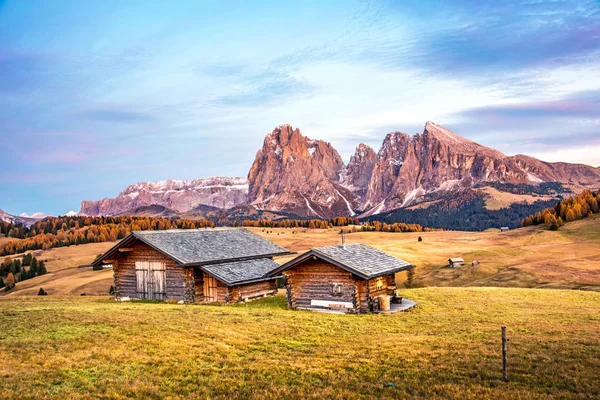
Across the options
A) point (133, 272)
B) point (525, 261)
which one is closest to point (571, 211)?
point (525, 261)

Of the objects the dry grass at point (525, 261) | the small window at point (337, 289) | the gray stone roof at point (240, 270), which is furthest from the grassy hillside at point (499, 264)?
the small window at point (337, 289)

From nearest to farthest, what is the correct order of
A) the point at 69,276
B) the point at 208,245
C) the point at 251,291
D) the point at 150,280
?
the point at 251,291, the point at 150,280, the point at 208,245, the point at 69,276

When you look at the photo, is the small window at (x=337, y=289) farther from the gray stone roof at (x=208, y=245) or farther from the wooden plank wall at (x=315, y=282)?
the gray stone roof at (x=208, y=245)

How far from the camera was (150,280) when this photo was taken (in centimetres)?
4081

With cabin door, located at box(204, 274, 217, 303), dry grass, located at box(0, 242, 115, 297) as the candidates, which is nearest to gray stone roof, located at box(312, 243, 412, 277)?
cabin door, located at box(204, 274, 217, 303)

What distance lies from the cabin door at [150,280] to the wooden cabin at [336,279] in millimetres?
10877

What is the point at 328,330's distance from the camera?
79.8ft

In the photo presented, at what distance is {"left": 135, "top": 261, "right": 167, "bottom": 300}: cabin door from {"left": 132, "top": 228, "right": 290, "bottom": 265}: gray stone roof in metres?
2.09

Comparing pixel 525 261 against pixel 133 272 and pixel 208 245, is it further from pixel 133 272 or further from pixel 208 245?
pixel 133 272

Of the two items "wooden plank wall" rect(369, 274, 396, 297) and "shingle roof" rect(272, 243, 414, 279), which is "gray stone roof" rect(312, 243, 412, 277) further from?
"wooden plank wall" rect(369, 274, 396, 297)

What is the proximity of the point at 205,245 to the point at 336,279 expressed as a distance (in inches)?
584

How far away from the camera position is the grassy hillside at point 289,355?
13.8 metres

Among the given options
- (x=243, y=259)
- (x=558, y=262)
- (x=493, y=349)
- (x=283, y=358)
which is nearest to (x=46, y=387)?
(x=283, y=358)

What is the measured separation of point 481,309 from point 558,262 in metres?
47.0
